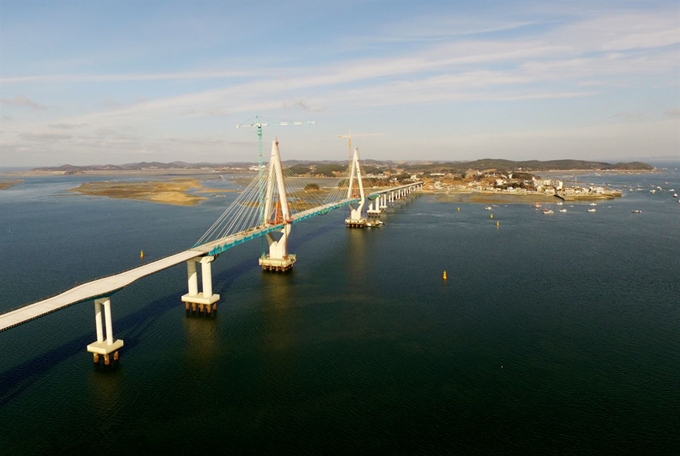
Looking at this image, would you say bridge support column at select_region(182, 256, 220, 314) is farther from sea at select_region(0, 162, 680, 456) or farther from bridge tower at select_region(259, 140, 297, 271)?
bridge tower at select_region(259, 140, 297, 271)

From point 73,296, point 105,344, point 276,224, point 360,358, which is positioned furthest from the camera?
point 276,224

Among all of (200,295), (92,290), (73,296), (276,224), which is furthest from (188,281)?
(276,224)

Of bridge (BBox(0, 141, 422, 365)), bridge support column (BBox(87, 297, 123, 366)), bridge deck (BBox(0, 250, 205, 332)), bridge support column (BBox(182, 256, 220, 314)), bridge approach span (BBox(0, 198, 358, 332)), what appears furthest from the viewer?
bridge support column (BBox(182, 256, 220, 314))

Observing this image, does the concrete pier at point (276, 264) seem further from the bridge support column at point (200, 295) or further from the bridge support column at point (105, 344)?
the bridge support column at point (105, 344)

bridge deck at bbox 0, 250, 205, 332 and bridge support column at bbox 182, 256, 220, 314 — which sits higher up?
bridge deck at bbox 0, 250, 205, 332

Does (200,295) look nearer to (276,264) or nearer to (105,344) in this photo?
(105,344)

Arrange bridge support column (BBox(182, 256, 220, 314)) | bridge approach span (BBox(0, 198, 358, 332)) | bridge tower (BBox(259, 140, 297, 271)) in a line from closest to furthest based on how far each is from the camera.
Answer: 1. bridge approach span (BBox(0, 198, 358, 332))
2. bridge support column (BBox(182, 256, 220, 314))
3. bridge tower (BBox(259, 140, 297, 271))

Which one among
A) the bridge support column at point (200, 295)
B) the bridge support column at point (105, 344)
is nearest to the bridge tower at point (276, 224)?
the bridge support column at point (200, 295)

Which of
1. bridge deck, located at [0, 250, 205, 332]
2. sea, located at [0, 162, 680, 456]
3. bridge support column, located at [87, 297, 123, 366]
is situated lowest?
sea, located at [0, 162, 680, 456]

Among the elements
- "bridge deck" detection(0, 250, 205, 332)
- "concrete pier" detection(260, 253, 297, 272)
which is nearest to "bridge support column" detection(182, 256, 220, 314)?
"bridge deck" detection(0, 250, 205, 332)
